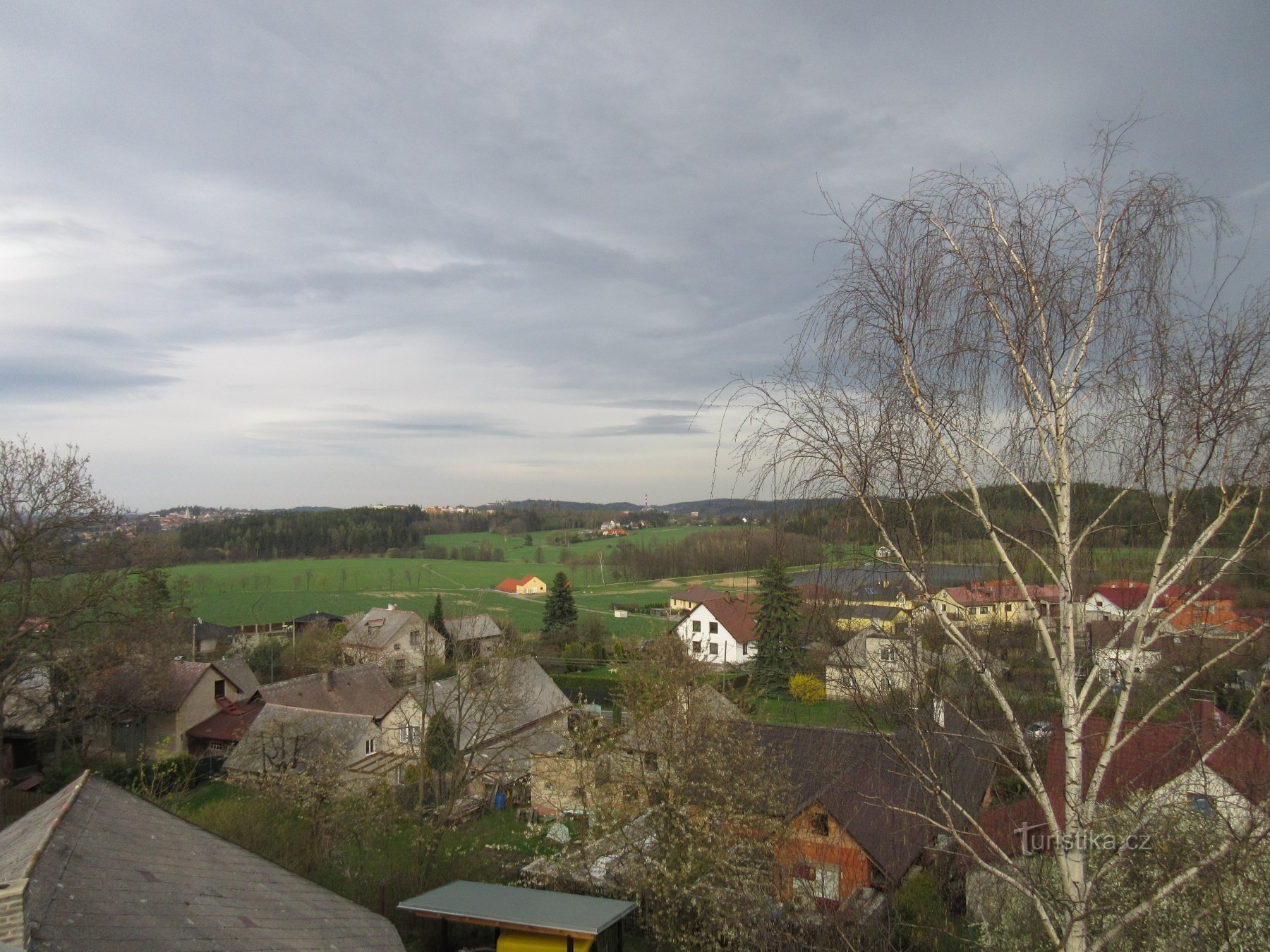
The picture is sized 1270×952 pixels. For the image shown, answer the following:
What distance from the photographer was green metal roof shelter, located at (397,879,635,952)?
25.5 ft

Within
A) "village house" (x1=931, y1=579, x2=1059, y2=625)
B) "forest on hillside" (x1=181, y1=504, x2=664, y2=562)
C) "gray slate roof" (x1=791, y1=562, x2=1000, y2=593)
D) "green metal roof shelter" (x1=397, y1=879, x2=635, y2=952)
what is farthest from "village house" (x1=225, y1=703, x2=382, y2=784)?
"forest on hillside" (x1=181, y1=504, x2=664, y2=562)

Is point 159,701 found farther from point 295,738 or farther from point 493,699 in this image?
point 493,699

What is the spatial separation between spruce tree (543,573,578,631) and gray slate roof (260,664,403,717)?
14909 mm

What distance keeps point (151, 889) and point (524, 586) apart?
191 feet

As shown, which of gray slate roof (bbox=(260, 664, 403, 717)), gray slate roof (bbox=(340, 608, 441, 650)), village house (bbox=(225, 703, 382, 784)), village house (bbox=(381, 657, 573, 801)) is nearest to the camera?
village house (bbox=(381, 657, 573, 801))

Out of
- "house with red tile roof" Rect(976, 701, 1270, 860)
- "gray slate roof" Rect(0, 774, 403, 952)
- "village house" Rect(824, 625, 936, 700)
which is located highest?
"village house" Rect(824, 625, 936, 700)

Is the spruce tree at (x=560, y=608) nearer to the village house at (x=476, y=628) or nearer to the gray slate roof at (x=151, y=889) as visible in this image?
the village house at (x=476, y=628)

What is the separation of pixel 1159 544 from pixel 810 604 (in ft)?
6.55

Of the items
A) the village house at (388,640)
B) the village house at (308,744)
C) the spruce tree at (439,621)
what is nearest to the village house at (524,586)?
the spruce tree at (439,621)

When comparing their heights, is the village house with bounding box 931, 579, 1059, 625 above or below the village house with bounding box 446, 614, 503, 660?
above

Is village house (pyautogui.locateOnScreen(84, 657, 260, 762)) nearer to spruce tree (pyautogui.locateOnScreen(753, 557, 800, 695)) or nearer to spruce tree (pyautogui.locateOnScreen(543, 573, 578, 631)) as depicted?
spruce tree (pyautogui.locateOnScreen(543, 573, 578, 631))

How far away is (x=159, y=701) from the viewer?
87.2 ft

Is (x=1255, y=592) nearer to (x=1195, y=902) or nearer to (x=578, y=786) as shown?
(x=1195, y=902)

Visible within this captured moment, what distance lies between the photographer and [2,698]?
1653 centimetres
